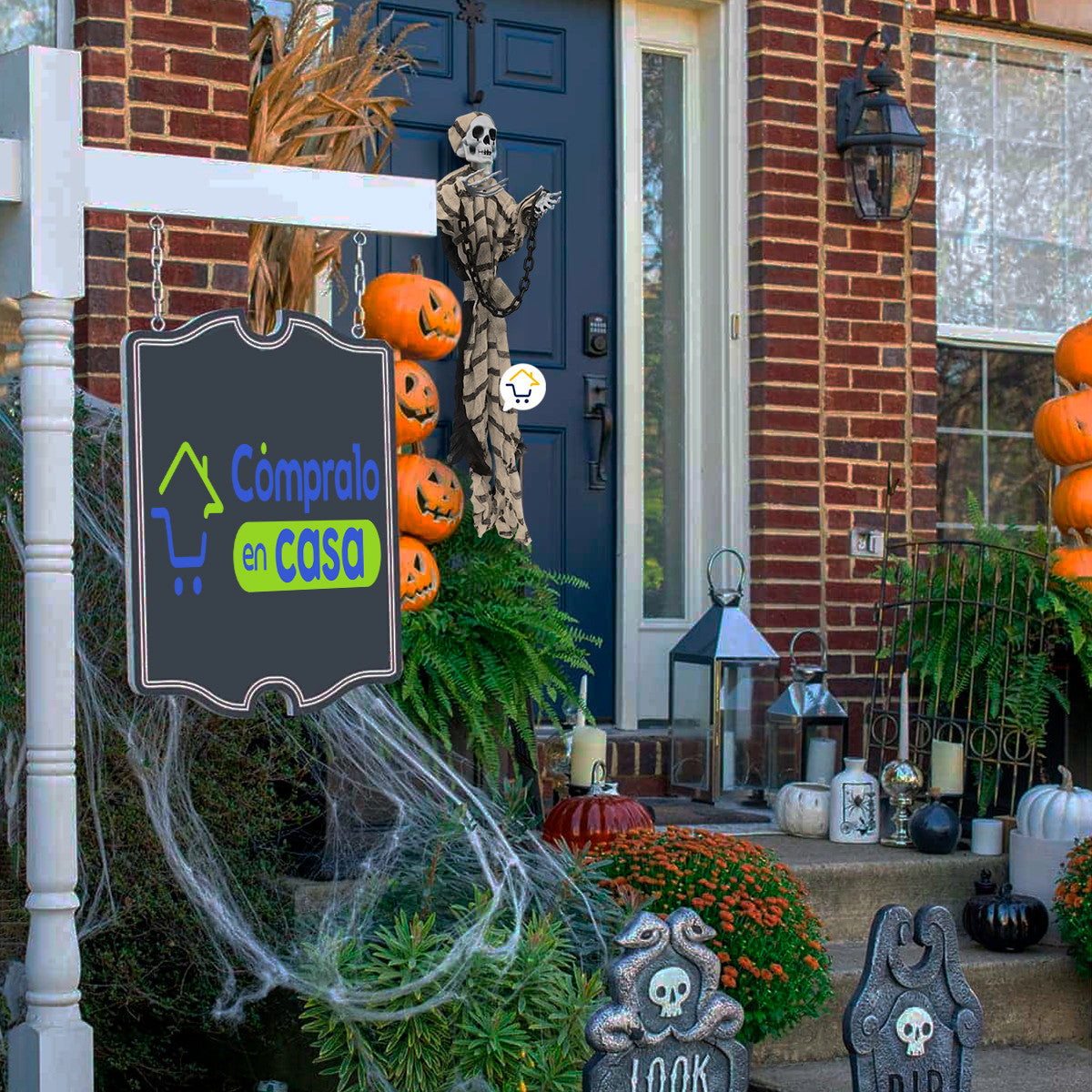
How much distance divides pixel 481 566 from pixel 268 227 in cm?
119

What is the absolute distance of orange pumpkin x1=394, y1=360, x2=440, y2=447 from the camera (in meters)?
4.94

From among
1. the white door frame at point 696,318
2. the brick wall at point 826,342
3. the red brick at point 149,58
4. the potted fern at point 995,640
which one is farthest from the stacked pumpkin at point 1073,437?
the red brick at point 149,58

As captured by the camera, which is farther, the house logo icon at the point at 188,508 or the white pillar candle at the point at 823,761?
the white pillar candle at the point at 823,761

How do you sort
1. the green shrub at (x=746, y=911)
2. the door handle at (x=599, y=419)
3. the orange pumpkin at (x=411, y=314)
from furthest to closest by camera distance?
the door handle at (x=599, y=419) < the orange pumpkin at (x=411, y=314) < the green shrub at (x=746, y=911)

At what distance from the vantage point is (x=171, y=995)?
430cm

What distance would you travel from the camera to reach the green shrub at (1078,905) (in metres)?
4.82

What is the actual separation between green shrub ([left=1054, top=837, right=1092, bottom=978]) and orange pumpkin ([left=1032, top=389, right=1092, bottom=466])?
69.2 inches

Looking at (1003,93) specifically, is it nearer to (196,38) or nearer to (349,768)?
(196,38)

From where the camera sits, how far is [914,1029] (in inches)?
138

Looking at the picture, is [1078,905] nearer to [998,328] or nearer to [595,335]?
[595,335]

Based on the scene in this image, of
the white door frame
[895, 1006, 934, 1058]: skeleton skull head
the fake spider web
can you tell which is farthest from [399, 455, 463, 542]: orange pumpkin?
[895, 1006, 934, 1058]: skeleton skull head

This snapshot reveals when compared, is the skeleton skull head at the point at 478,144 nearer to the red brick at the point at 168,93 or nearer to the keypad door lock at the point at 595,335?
the keypad door lock at the point at 595,335

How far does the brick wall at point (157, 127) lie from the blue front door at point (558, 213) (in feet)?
Answer: 2.69

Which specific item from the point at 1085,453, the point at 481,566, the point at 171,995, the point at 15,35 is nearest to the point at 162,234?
the point at 15,35
